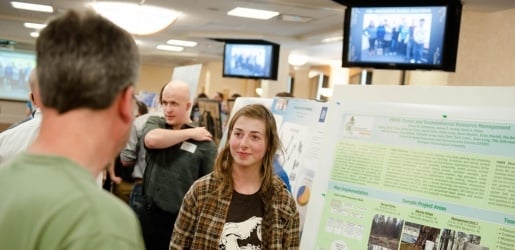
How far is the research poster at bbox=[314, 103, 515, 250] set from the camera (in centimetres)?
146

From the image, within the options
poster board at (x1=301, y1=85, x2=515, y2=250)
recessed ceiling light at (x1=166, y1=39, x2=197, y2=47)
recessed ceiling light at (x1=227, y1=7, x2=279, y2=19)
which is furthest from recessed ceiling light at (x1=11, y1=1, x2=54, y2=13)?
poster board at (x1=301, y1=85, x2=515, y2=250)

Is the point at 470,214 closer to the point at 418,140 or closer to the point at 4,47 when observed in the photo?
the point at 418,140

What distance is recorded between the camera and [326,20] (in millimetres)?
7820

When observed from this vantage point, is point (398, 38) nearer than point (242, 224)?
No

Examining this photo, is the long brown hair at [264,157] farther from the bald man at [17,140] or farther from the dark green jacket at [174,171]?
the bald man at [17,140]

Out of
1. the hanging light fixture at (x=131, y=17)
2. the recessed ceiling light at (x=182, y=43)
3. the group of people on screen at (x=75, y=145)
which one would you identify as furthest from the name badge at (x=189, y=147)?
the recessed ceiling light at (x=182, y=43)

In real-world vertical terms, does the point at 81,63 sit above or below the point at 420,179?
above

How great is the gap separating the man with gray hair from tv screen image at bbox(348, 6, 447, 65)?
4154 millimetres

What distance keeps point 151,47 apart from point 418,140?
1280cm

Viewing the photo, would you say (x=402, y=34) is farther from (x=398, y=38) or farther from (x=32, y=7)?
(x=32, y=7)

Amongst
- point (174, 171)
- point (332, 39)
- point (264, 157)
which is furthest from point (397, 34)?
point (332, 39)

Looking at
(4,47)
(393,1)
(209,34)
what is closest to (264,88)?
(209,34)

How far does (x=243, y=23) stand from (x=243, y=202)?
686cm

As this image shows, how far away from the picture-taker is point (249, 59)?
10.1 metres
